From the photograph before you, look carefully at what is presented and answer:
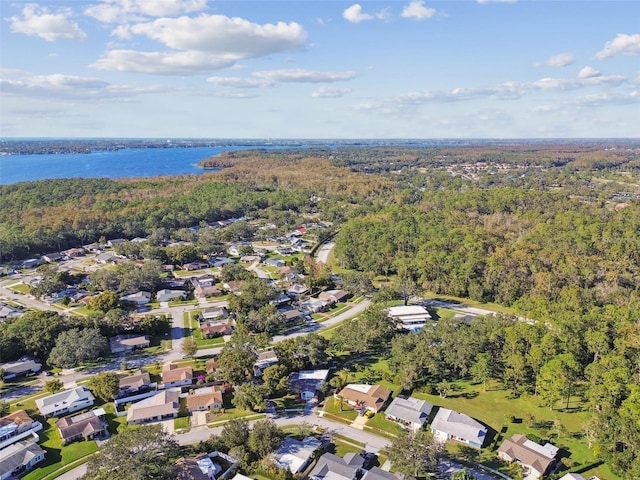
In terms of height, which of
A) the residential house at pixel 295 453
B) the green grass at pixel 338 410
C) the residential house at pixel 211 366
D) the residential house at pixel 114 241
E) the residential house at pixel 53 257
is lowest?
the green grass at pixel 338 410

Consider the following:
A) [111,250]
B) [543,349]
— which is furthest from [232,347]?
[111,250]

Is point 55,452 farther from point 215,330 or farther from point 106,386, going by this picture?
→ point 215,330

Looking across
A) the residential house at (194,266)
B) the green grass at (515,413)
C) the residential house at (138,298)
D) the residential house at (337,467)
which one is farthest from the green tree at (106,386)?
the residential house at (194,266)

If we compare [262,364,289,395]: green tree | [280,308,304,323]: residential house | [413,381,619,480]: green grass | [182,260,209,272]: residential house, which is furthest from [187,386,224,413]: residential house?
[182,260,209,272]: residential house

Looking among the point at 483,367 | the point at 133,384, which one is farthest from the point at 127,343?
the point at 483,367

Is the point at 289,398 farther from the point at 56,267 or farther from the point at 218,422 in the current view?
the point at 56,267

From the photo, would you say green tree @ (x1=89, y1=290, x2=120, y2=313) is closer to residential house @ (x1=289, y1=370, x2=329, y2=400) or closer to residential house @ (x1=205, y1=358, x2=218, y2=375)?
residential house @ (x1=205, y1=358, x2=218, y2=375)

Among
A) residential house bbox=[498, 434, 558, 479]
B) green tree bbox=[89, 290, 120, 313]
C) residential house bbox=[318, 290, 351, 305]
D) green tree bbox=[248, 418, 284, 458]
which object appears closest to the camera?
residential house bbox=[498, 434, 558, 479]

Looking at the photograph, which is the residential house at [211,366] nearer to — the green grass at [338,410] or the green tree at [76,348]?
the green tree at [76,348]
